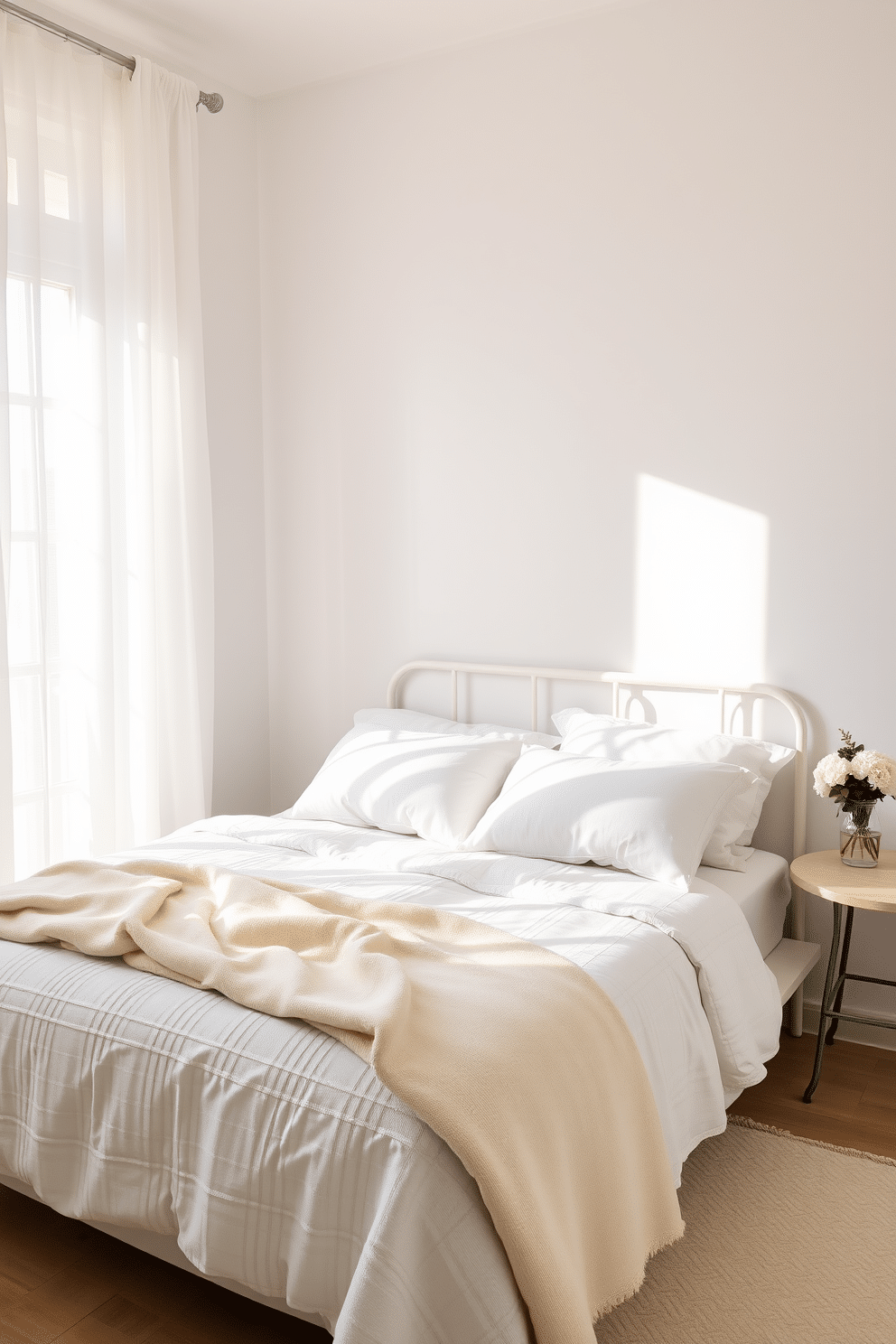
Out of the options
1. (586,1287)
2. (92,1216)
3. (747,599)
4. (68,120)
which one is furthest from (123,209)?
(586,1287)

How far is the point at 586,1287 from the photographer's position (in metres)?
1.69

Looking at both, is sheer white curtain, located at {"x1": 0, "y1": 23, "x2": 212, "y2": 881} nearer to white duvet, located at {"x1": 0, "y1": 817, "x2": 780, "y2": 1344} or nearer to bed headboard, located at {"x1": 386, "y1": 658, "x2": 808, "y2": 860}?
bed headboard, located at {"x1": 386, "y1": 658, "x2": 808, "y2": 860}

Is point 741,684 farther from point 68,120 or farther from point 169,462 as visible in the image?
point 68,120

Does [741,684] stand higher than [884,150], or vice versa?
[884,150]

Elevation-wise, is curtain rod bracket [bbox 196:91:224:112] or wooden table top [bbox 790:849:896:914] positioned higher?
curtain rod bracket [bbox 196:91:224:112]

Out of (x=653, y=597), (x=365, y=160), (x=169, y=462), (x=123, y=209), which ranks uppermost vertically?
(x=365, y=160)

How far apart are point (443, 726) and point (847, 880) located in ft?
4.39

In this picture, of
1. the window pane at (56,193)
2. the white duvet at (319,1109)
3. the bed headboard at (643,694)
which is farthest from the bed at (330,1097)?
the window pane at (56,193)

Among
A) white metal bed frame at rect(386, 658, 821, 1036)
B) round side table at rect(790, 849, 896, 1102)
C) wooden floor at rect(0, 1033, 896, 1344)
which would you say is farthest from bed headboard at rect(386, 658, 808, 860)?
wooden floor at rect(0, 1033, 896, 1344)

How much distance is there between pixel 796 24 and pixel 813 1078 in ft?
8.97

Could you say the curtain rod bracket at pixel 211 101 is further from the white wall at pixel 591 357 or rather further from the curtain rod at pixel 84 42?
the white wall at pixel 591 357

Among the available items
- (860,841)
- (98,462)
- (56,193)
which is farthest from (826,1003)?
(56,193)

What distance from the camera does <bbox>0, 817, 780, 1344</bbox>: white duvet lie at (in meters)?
1.54

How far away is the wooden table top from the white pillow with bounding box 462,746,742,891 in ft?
0.89
